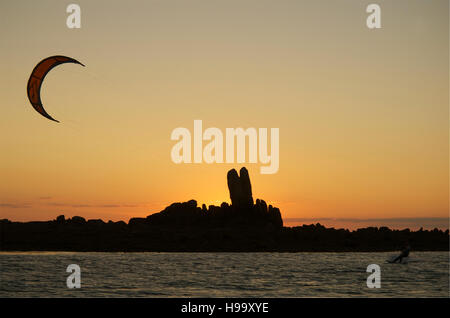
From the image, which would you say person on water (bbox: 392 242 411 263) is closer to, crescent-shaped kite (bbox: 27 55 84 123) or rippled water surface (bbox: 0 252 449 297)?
rippled water surface (bbox: 0 252 449 297)

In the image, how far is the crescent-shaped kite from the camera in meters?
35.7

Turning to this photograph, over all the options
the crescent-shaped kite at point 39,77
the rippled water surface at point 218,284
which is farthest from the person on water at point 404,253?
the crescent-shaped kite at point 39,77

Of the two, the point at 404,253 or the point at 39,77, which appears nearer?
the point at 39,77

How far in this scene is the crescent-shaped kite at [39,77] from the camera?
35.7 meters

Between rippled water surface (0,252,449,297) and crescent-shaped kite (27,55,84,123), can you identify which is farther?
rippled water surface (0,252,449,297)

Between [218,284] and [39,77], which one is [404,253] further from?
[39,77]

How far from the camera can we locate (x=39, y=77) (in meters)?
37.7

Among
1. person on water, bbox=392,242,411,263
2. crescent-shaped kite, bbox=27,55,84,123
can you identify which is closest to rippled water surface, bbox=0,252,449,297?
crescent-shaped kite, bbox=27,55,84,123

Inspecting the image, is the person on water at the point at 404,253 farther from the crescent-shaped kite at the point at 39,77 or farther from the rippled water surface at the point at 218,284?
the crescent-shaped kite at the point at 39,77

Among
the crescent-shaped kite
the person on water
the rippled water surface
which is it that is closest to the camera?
the crescent-shaped kite

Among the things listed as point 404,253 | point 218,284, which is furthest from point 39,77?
point 404,253
